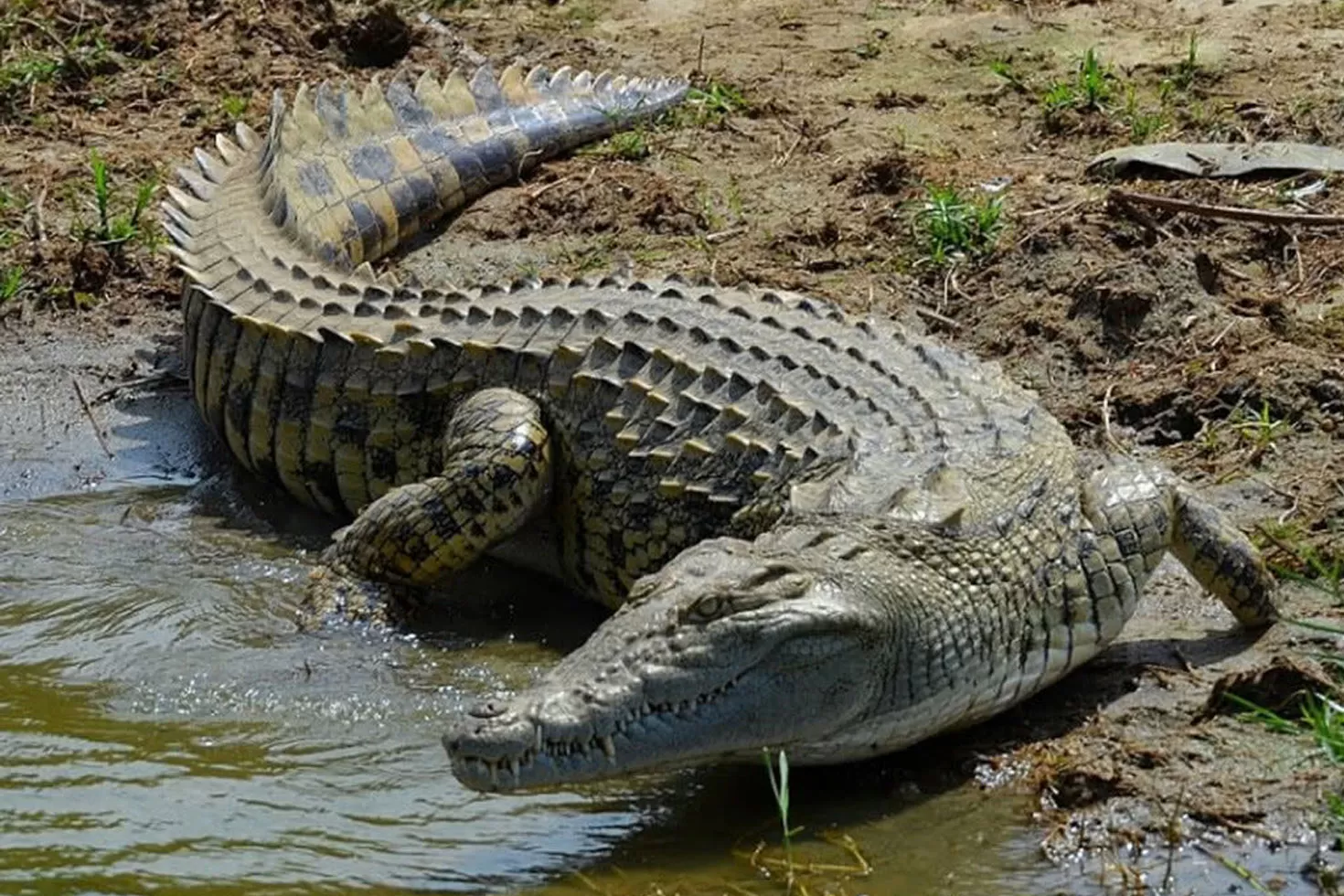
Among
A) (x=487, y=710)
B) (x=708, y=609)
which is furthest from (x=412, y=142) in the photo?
(x=487, y=710)

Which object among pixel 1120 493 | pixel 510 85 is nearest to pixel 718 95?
pixel 510 85

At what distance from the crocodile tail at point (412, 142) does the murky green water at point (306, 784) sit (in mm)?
1704

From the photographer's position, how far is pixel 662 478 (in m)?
5.73

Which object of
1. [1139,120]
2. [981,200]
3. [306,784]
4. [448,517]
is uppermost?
[1139,120]

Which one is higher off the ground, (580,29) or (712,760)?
(580,29)

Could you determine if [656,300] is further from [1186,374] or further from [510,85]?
[510,85]

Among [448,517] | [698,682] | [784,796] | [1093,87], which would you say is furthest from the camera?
[1093,87]

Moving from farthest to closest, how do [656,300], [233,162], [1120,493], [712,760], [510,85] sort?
[510,85]
[233,162]
[656,300]
[1120,493]
[712,760]

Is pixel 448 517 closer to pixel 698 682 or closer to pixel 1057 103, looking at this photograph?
pixel 698 682

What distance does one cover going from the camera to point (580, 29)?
995 cm

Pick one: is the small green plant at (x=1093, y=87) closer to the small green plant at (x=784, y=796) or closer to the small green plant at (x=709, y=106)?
the small green plant at (x=709, y=106)

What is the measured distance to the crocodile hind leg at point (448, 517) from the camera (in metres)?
6.01

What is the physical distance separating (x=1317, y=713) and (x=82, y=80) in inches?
264

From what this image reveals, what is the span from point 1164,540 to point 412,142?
12.7ft
